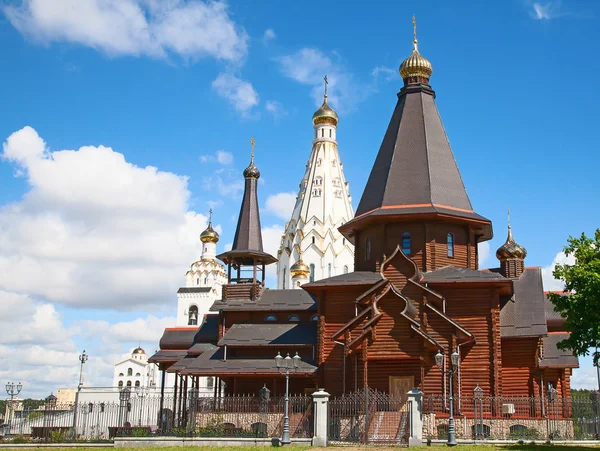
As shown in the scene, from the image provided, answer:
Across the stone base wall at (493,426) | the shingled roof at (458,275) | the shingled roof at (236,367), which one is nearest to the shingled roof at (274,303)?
the shingled roof at (236,367)

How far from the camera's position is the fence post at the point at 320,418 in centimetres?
1989

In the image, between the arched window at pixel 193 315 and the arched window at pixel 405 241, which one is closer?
the arched window at pixel 405 241

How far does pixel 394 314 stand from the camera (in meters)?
24.6

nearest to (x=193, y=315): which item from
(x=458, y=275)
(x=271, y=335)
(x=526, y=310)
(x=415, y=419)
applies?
(x=271, y=335)

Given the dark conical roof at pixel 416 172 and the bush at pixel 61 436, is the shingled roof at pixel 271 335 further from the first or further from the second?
the bush at pixel 61 436

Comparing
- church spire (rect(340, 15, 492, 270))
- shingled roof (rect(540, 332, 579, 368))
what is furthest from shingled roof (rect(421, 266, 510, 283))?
shingled roof (rect(540, 332, 579, 368))

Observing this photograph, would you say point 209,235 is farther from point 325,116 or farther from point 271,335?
point 271,335

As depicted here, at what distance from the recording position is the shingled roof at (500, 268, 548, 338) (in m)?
26.0

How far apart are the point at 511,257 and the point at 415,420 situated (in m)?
12.4

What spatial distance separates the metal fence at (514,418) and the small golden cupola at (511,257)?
236 inches

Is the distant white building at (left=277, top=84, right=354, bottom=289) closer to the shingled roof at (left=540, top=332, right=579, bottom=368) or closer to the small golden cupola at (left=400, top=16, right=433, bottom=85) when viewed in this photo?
the small golden cupola at (left=400, top=16, right=433, bottom=85)

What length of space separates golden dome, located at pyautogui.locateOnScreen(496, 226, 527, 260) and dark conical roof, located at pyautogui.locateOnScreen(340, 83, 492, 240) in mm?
885

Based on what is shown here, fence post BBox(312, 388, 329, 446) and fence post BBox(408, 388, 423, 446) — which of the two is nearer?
fence post BBox(408, 388, 423, 446)

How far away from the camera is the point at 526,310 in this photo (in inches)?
1065
